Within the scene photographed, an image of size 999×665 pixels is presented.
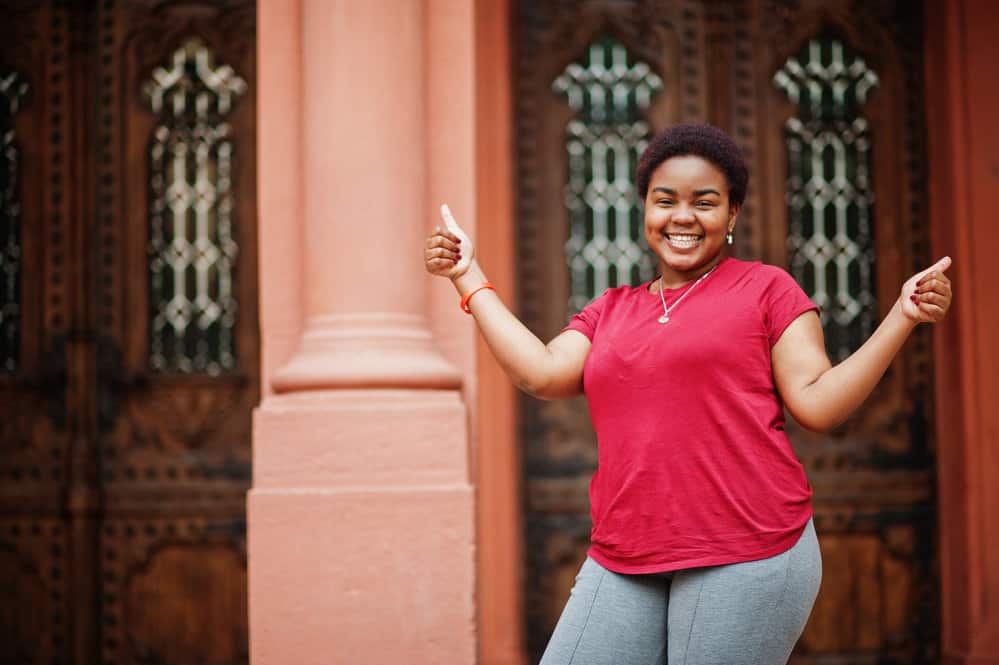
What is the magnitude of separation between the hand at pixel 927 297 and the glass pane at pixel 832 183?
116 inches

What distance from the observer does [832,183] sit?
5328mm

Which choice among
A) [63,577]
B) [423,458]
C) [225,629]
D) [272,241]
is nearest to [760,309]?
[423,458]

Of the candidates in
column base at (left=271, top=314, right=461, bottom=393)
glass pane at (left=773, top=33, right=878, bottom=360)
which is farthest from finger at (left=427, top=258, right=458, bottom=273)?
glass pane at (left=773, top=33, right=878, bottom=360)

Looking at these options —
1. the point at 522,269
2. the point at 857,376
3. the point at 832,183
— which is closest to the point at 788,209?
the point at 832,183

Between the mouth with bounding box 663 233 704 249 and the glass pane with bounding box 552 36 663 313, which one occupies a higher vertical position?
the glass pane with bounding box 552 36 663 313

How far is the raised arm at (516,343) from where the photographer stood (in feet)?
8.78

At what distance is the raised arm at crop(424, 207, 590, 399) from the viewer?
8.78 ft

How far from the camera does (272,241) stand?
4.29 meters

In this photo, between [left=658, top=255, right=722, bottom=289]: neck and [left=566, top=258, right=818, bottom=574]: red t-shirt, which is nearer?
[left=566, top=258, right=818, bottom=574]: red t-shirt

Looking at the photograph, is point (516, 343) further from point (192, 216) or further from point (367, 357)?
point (192, 216)

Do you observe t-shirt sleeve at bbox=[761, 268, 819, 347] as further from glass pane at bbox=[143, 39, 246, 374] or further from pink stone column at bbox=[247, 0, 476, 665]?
glass pane at bbox=[143, 39, 246, 374]

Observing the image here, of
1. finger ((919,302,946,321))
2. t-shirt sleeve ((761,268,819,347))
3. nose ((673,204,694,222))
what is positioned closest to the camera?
finger ((919,302,946,321))

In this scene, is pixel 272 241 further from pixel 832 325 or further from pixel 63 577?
pixel 832 325

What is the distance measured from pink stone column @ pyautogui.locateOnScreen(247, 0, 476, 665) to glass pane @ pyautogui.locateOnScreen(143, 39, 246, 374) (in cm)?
98
